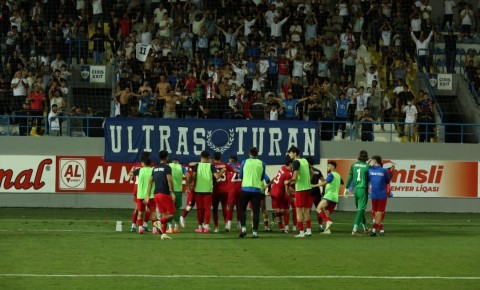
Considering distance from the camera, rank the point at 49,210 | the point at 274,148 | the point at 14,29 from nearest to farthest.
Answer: the point at 49,210 < the point at 274,148 < the point at 14,29

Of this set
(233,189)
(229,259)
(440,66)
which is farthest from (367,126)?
(229,259)

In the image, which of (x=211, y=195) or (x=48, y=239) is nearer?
(x=48, y=239)

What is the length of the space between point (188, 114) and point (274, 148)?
3.35m

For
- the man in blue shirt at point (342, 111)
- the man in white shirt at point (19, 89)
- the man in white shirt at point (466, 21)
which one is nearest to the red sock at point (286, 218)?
the man in blue shirt at point (342, 111)

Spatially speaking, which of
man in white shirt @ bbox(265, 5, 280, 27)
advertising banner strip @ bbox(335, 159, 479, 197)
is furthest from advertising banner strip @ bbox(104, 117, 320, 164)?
man in white shirt @ bbox(265, 5, 280, 27)

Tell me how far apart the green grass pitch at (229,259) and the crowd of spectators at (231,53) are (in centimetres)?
1007

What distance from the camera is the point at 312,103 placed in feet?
125

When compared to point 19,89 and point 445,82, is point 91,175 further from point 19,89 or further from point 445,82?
point 445,82

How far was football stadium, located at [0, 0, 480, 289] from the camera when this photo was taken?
25.9 meters

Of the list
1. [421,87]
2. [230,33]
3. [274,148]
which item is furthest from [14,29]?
[421,87]

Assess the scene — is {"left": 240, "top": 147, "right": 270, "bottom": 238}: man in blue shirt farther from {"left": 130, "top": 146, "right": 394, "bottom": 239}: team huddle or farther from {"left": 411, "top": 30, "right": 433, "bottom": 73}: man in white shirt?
{"left": 411, "top": 30, "right": 433, "bottom": 73}: man in white shirt

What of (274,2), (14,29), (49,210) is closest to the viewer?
(49,210)

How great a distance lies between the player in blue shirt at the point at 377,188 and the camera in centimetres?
2578

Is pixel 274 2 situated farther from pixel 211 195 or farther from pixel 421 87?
pixel 211 195
